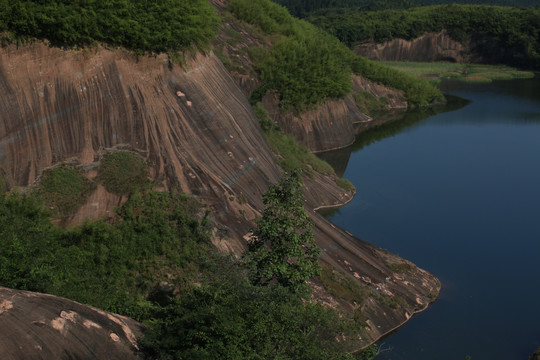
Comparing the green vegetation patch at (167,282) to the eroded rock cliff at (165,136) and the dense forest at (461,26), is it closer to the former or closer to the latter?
the eroded rock cliff at (165,136)

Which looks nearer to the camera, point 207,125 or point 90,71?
point 90,71

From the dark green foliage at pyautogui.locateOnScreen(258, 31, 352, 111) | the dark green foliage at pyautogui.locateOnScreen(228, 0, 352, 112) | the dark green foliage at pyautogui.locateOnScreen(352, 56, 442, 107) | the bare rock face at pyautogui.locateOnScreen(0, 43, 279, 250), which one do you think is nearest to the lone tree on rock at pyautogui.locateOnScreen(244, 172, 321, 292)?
the bare rock face at pyautogui.locateOnScreen(0, 43, 279, 250)

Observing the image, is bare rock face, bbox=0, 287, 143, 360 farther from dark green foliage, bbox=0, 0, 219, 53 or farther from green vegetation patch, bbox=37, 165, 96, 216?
dark green foliage, bbox=0, 0, 219, 53

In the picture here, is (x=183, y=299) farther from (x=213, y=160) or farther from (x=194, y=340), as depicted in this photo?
(x=213, y=160)

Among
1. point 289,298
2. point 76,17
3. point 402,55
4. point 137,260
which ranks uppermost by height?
point 76,17

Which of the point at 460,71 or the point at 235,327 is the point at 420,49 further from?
the point at 235,327

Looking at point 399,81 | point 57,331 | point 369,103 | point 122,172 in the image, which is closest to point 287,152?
point 122,172

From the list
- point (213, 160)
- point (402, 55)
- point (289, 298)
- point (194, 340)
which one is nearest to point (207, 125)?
point (213, 160)
